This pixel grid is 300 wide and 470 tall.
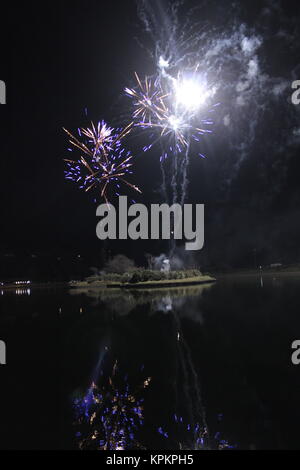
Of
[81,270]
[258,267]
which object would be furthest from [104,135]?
[258,267]

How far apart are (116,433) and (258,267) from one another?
7067 centimetres

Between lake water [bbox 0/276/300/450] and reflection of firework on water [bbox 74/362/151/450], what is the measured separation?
0.05 feet

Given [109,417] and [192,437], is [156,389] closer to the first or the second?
[109,417]

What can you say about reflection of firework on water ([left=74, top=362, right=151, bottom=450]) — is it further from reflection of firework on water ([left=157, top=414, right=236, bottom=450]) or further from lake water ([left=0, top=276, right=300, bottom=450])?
reflection of firework on water ([left=157, top=414, right=236, bottom=450])

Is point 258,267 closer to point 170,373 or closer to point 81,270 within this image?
point 81,270

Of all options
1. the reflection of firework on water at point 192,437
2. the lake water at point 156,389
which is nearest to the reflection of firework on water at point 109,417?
the lake water at point 156,389

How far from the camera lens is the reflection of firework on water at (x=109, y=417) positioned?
13.9ft

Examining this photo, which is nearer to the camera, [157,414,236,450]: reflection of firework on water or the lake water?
[157,414,236,450]: reflection of firework on water

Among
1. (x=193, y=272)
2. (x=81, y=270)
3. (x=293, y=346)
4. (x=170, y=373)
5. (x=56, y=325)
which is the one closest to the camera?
(x=170, y=373)

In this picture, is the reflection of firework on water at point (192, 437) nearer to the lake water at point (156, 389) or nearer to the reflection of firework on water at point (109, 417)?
the lake water at point (156, 389)

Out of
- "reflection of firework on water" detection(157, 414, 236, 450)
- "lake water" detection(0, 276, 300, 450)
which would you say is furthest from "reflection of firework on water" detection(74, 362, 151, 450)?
"reflection of firework on water" detection(157, 414, 236, 450)

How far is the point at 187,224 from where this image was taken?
4247cm

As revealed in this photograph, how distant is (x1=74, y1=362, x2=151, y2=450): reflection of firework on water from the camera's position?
4.24m

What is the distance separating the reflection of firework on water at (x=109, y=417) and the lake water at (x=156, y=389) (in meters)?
0.02
